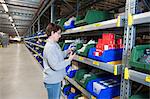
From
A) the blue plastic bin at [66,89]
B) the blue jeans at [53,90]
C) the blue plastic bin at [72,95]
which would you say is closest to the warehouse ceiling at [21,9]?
the blue plastic bin at [66,89]

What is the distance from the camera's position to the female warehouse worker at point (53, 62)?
1.66 meters

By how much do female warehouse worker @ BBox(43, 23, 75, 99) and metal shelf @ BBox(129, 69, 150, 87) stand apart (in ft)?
2.61

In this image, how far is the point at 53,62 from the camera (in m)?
1.65

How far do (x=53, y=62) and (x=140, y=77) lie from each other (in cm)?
90

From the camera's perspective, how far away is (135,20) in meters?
1.03

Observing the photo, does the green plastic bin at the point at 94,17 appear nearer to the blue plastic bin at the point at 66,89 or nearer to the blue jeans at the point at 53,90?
the blue jeans at the point at 53,90

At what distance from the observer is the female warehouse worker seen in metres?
1.66

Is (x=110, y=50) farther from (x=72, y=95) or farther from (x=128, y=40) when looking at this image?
(x=72, y=95)

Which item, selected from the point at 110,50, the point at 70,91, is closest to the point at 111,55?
the point at 110,50

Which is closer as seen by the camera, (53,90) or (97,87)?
(97,87)

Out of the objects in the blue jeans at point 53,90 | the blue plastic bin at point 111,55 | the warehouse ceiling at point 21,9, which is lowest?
the blue jeans at point 53,90

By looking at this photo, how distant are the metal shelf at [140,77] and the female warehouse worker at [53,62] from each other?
0.80m

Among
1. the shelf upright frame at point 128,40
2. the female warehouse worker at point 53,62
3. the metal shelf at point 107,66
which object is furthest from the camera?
the female warehouse worker at point 53,62

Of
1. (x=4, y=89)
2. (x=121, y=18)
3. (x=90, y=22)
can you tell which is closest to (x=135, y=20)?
(x=121, y=18)
